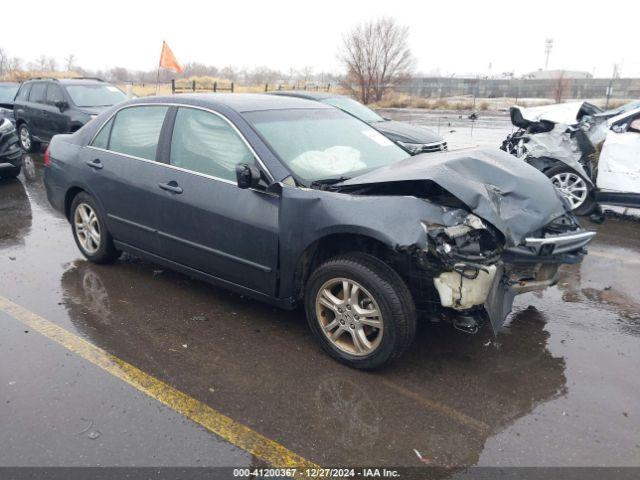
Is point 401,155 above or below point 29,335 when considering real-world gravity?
above

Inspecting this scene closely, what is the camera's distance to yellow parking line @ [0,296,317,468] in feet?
8.99

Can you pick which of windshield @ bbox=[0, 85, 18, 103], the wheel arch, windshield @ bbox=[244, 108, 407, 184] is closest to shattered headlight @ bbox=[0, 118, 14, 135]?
windshield @ bbox=[244, 108, 407, 184]

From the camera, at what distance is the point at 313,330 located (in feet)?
12.1

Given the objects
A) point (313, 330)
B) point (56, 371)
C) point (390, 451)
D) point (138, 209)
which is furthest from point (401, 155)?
point (56, 371)

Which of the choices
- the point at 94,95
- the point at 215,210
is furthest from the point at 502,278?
the point at 94,95

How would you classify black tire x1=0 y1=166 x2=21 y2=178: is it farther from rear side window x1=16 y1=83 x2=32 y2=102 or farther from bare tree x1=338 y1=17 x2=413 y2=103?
bare tree x1=338 y1=17 x2=413 y2=103

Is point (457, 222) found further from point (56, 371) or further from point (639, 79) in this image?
point (639, 79)

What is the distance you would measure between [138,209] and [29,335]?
1294mm

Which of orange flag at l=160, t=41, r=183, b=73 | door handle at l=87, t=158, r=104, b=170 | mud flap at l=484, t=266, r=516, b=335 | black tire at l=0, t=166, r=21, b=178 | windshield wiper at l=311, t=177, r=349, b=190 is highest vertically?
orange flag at l=160, t=41, r=183, b=73

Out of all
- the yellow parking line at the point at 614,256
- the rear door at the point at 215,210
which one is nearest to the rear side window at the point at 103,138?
the rear door at the point at 215,210

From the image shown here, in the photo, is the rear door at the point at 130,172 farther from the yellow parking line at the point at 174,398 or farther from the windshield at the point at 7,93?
the windshield at the point at 7,93

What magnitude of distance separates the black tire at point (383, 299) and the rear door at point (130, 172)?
177cm

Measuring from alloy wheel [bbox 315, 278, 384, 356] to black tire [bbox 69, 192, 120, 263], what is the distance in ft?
8.27

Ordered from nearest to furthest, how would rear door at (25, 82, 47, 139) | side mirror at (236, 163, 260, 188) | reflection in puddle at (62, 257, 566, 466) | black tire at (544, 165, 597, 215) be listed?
reflection in puddle at (62, 257, 566, 466) < side mirror at (236, 163, 260, 188) < black tire at (544, 165, 597, 215) < rear door at (25, 82, 47, 139)
